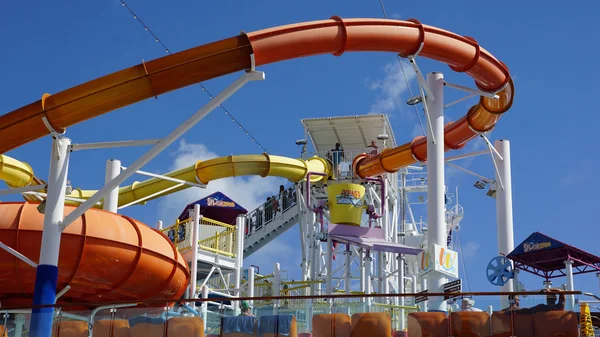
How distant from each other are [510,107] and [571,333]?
36.2 ft

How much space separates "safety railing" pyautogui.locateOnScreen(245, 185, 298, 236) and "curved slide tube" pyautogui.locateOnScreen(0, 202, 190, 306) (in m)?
18.7

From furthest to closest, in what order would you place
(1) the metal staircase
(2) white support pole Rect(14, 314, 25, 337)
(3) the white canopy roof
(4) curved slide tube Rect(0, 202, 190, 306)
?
1. (1) the metal staircase
2. (3) the white canopy roof
3. (4) curved slide tube Rect(0, 202, 190, 306)
4. (2) white support pole Rect(14, 314, 25, 337)

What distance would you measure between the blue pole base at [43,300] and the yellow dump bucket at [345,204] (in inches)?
531

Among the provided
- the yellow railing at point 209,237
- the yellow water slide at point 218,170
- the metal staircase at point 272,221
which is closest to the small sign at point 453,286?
the yellow railing at point 209,237

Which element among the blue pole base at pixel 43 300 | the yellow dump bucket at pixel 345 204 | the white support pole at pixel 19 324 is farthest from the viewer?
the yellow dump bucket at pixel 345 204

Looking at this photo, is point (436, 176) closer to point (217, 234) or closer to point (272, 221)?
point (217, 234)

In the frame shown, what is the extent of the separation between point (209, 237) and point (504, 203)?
10.9 m

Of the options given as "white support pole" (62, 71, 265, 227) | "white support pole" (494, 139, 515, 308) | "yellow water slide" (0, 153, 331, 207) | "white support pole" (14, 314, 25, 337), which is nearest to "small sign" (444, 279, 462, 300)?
"white support pole" (494, 139, 515, 308)

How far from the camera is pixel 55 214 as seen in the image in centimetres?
1769

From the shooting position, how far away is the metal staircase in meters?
39.9

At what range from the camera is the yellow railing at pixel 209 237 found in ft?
96.4

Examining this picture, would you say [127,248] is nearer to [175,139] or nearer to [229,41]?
[175,139]

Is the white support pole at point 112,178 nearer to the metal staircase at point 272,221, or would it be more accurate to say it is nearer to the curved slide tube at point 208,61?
the curved slide tube at point 208,61

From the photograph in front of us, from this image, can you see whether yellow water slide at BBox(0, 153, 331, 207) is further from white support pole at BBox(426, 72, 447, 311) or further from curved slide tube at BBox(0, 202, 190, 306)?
white support pole at BBox(426, 72, 447, 311)
